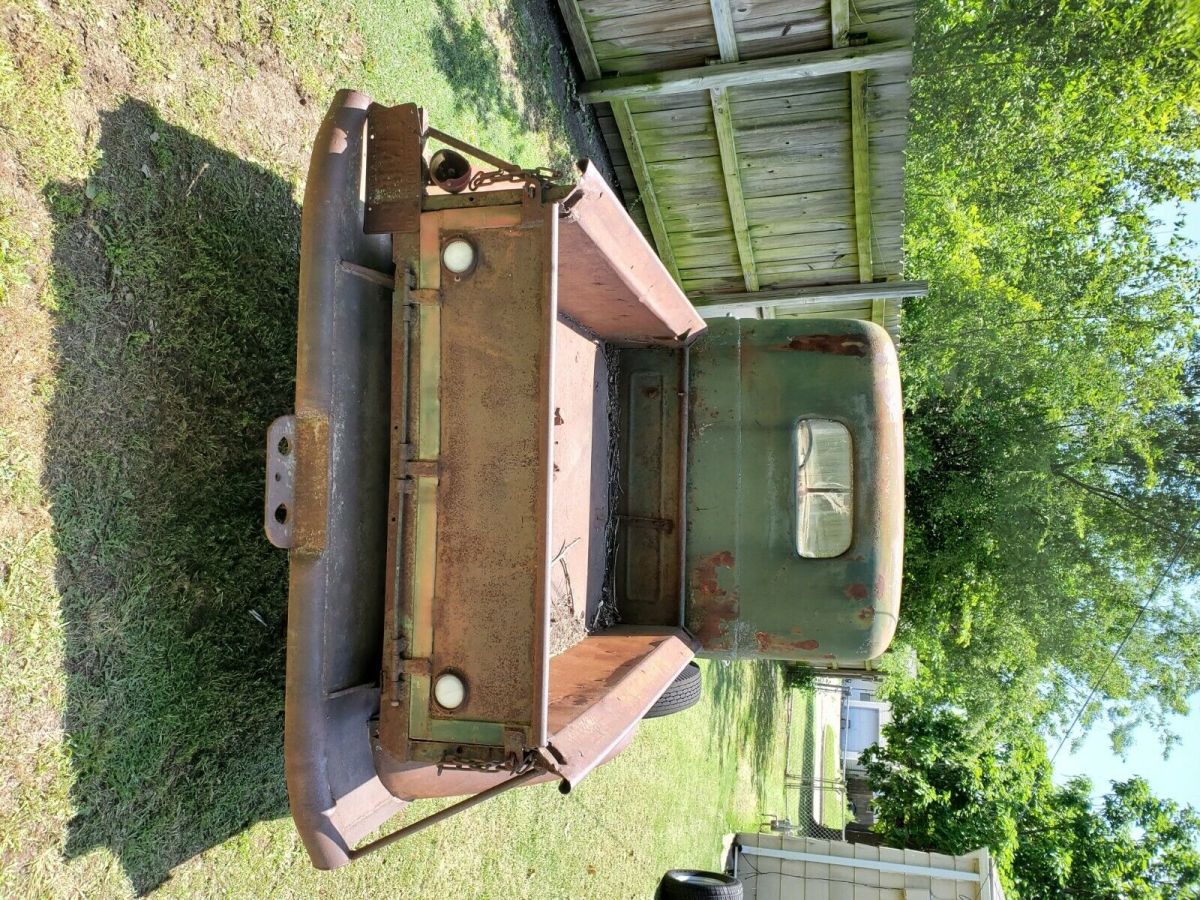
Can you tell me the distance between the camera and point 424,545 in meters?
2.87

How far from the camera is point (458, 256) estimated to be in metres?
2.93

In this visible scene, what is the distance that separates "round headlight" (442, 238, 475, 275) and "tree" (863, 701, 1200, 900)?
10.6m

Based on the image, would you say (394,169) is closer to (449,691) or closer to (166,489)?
(166,489)

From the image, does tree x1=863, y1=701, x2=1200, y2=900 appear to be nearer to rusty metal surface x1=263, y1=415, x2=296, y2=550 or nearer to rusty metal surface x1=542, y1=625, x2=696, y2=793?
rusty metal surface x1=542, y1=625, x2=696, y2=793

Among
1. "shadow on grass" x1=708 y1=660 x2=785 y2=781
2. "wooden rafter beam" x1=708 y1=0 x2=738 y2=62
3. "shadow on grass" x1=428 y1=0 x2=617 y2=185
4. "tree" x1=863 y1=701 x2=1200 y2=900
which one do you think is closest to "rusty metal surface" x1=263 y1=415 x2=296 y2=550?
"shadow on grass" x1=428 y1=0 x2=617 y2=185

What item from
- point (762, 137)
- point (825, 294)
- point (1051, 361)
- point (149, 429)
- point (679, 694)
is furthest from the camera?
point (1051, 361)

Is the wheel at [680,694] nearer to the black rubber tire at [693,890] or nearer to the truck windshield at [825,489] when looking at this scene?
the truck windshield at [825,489]

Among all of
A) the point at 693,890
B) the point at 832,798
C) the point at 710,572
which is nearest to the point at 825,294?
the point at 710,572

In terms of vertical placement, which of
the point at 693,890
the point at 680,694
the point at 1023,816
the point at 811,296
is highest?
the point at 811,296

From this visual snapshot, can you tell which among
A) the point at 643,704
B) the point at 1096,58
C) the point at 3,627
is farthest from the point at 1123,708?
the point at 3,627

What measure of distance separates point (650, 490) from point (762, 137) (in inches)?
143

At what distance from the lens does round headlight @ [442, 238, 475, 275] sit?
9.57ft

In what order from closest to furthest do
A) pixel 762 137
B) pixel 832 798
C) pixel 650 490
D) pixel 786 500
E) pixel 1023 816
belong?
1. pixel 786 500
2. pixel 650 490
3. pixel 762 137
4. pixel 1023 816
5. pixel 832 798

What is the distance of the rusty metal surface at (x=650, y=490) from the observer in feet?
15.1
